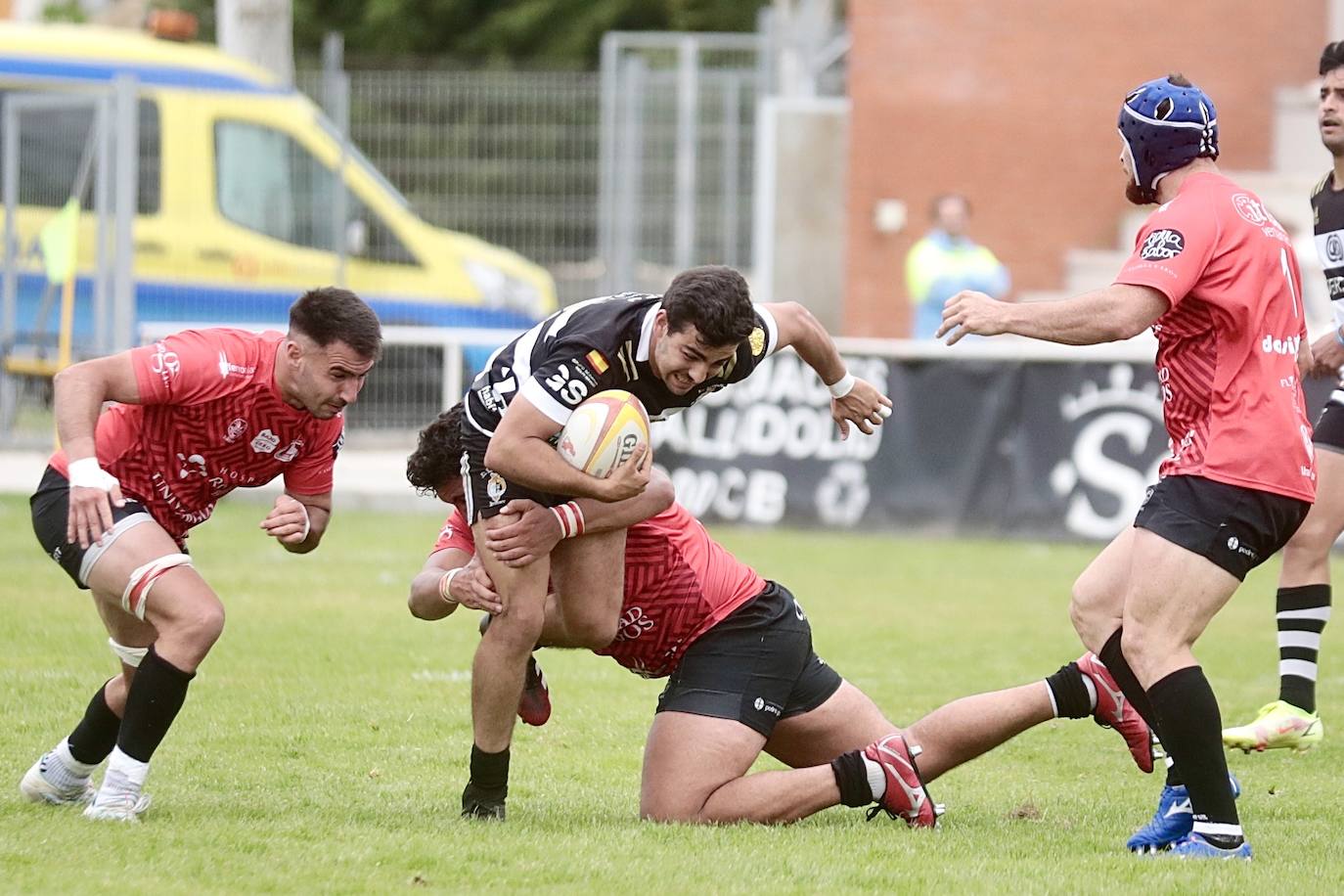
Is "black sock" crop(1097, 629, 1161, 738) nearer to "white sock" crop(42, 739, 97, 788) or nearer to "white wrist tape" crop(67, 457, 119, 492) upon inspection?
"white wrist tape" crop(67, 457, 119, 492)

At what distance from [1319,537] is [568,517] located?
3108 millimetres

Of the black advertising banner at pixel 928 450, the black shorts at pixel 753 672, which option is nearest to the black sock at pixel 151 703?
the black shorts at pixel 753 672

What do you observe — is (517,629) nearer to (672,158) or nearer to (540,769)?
(540,769)

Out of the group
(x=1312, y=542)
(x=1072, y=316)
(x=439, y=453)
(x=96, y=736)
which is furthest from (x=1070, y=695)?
(x=96, y=736)

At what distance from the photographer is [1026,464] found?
47.2 feet

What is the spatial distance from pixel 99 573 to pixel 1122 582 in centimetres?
293

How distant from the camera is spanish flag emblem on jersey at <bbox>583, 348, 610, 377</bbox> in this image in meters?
5.91

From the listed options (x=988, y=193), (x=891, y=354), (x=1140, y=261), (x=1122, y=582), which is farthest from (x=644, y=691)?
(x=988, y=193)

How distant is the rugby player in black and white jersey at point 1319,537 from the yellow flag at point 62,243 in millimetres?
10197

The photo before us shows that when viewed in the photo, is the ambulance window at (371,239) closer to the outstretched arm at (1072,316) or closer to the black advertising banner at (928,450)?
the black advertising banner at (928,450)

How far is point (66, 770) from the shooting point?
20.5 ft

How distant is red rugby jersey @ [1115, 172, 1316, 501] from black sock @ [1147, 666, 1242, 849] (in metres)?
0.57

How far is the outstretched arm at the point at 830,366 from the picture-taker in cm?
639

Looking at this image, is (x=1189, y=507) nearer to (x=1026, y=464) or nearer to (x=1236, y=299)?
(x=1236, y=299)
